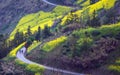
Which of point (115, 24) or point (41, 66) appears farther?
point (115, 24)

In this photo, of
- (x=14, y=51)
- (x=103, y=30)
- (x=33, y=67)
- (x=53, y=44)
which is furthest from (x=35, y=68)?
(x=14, y=51)

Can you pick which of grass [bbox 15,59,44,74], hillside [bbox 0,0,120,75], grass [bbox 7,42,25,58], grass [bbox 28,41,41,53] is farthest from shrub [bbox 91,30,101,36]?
grass [bbox 7,42,25,58]

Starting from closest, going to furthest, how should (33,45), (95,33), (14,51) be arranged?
(95,33) < (33,45) < (14,51)

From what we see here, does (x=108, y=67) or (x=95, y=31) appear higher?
(x=95, y=31)

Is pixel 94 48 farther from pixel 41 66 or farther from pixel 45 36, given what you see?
pixel 45 36

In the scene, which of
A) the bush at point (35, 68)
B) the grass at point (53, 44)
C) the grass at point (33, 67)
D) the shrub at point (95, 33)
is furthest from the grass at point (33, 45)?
the shrub at point (95, 33)

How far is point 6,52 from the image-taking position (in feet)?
589

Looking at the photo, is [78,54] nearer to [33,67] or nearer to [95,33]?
[95,33]

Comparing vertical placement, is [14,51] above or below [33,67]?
above

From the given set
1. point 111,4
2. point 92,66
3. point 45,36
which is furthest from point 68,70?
point 111,4

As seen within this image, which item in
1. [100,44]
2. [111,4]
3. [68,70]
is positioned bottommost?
[68,70]

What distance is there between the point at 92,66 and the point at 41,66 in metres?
20.7

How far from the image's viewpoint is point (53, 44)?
484 ft

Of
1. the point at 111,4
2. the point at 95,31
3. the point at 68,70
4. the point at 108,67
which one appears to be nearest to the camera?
the point at 108,67
